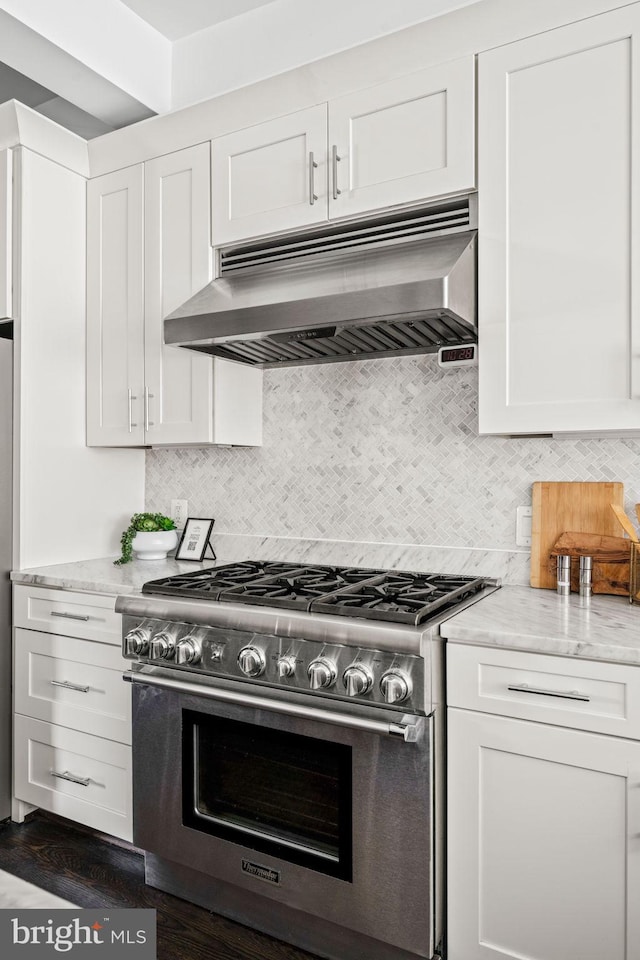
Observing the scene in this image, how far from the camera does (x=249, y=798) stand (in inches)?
75.1

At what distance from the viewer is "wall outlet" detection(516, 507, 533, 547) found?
2184 millimetres

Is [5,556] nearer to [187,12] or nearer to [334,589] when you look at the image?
[334,589]

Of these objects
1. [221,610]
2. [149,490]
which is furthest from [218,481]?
[221,610]

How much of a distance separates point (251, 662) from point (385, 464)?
3.09 ft

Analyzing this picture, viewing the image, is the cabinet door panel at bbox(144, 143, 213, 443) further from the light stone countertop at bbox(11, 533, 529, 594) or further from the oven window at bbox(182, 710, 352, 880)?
the oven window at bbox(182, 710, 352, 880)

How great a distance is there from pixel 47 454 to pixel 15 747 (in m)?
1.13

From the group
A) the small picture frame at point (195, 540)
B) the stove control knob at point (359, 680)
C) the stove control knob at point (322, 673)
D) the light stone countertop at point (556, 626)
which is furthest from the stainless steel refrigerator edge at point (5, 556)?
the light stone countertop at point (556, 626)

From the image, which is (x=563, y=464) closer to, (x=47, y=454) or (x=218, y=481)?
(x=218, y=481)

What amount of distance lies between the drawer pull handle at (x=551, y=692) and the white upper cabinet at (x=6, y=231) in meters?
2.22

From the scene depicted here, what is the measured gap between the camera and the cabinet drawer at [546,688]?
4.81 ft

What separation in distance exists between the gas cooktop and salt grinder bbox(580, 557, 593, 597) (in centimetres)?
31

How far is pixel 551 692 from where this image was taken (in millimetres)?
1537

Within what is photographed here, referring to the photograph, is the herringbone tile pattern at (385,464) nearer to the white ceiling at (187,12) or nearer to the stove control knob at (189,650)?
the stove control knob at (189,650)

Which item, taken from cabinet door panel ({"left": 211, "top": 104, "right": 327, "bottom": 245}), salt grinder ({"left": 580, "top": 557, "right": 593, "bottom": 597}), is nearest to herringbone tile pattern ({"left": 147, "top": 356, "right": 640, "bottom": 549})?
salt grinder ({"left": 580, "top": 557, "right": 593, "bottom": 597})
